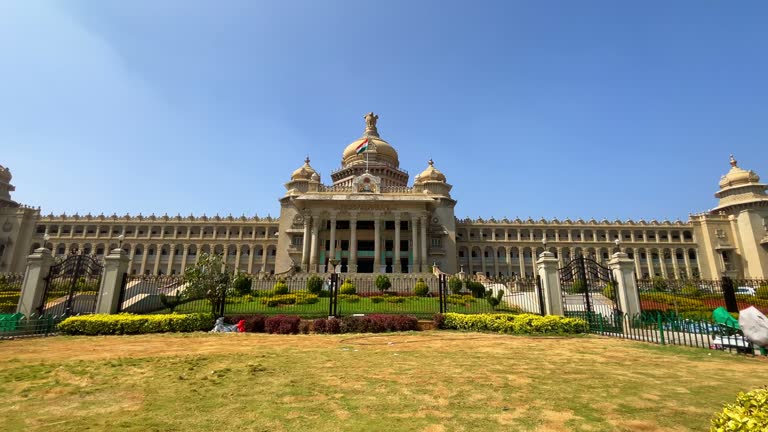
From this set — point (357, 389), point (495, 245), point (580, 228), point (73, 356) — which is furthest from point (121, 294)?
point (580, 228)

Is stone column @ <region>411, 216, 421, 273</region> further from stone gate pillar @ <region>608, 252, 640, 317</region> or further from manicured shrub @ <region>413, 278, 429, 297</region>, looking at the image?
stone gate pillar @ <region>608, 252, 640, 317</region>

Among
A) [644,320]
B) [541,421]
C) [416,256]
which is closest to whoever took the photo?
[541,421]

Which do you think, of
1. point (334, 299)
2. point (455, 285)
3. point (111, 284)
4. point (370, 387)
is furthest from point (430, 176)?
point (370, 387)

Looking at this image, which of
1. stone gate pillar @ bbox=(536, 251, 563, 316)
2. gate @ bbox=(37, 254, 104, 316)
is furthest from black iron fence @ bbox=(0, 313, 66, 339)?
stone gate pillar @ bbox=(536, 251, 563, 316)

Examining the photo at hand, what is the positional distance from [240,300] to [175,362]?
15.1 metres

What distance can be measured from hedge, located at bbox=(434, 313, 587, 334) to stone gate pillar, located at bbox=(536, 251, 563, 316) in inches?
49.0

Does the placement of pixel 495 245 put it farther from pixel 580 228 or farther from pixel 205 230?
pixel 205 230

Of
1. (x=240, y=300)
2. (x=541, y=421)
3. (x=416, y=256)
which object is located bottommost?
(x=541, y=421)

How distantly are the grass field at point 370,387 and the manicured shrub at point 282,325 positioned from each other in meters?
3.91

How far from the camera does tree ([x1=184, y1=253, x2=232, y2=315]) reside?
18047mm

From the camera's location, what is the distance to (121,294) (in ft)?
55.9

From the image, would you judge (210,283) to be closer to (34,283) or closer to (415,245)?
(34,283)

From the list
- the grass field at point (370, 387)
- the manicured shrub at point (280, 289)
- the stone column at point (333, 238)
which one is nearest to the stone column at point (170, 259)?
the stone column at point (333, 238)

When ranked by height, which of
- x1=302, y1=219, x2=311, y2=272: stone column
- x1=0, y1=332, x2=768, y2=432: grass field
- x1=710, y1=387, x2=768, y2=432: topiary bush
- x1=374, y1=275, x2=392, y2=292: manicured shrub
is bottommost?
x1=0, y1=332, x2=768, y2=432: grass field
